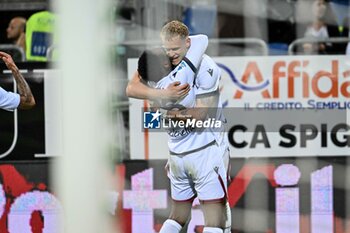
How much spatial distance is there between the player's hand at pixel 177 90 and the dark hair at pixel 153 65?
7 cm

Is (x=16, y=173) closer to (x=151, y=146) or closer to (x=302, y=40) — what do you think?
(x=151, y=146)

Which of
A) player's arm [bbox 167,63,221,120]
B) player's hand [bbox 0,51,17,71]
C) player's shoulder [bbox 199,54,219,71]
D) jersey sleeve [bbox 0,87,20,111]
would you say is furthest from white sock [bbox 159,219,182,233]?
player's hand [bbox 0,51,17,71]

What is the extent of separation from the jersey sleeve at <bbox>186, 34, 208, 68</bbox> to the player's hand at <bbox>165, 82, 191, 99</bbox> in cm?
12

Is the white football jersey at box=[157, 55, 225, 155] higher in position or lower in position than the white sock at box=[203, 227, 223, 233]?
higher

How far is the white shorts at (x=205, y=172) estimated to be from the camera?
4.07 meters

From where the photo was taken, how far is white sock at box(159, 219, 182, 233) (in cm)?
418

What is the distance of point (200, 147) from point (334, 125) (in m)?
0.85

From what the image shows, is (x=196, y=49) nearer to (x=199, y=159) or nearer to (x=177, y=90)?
(x=177, y=90)

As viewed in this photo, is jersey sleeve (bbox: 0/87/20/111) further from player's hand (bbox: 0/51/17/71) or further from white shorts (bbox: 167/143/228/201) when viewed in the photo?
white shorts (bbox: 167/143/228/201)

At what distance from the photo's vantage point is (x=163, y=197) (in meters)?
4.49

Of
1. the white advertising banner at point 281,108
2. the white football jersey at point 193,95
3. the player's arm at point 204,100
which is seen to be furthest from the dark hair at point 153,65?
the white advertising banner at point 281,108

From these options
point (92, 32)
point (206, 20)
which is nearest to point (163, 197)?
point (206, 20)

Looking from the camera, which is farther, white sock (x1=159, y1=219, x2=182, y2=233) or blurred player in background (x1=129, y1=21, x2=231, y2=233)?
white sock (x1=159, y1=219, x2=182, y2=233)

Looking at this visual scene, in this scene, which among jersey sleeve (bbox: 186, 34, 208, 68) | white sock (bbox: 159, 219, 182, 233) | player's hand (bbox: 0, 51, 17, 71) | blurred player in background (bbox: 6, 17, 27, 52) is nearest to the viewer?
player's hand (bbox: 0, 51, 17, 71)
